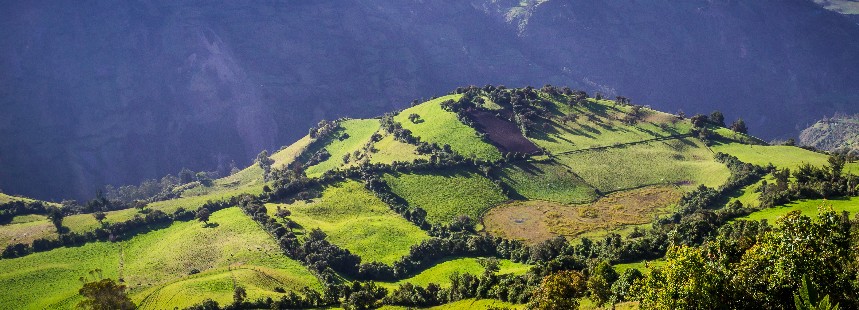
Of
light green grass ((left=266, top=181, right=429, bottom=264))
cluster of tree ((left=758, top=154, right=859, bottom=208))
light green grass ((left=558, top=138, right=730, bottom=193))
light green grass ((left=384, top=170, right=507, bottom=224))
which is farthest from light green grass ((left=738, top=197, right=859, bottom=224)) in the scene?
light green grass ((left=266, top=181, right=429, bottom=264))

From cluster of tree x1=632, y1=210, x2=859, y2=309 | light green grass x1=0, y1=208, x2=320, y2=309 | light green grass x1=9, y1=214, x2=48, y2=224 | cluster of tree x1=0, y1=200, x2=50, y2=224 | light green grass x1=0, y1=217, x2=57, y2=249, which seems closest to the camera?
cluster of tree x1=632, y1=210, x2=859, y2=309

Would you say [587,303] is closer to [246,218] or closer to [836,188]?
[836,188]

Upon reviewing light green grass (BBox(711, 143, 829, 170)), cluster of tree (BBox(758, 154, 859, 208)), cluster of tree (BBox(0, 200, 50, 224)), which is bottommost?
cluster of tree (BBox(758, 154, 859, 208))

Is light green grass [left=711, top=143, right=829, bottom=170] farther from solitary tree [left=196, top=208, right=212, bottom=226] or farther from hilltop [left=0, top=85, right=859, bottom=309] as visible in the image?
solitary tree [left=196, top=208, right=212, bottom=226]

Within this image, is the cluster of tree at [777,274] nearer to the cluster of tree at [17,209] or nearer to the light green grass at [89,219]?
the light green grass at [89,219]

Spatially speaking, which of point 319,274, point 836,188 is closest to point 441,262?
point 319,274

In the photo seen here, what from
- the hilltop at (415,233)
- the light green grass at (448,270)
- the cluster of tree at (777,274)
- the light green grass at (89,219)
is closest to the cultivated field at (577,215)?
the hilltop at (415,233)
